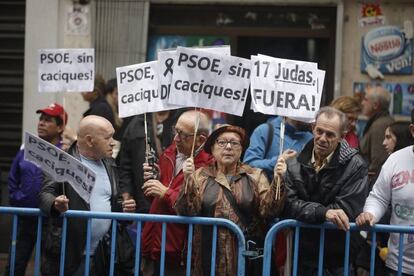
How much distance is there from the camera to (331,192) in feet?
18.5

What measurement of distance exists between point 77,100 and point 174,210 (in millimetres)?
5283

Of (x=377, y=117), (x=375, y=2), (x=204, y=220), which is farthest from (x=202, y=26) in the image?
(x=204, y=220)

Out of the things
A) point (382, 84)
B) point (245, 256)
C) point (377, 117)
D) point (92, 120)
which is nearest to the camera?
point (245, 256)

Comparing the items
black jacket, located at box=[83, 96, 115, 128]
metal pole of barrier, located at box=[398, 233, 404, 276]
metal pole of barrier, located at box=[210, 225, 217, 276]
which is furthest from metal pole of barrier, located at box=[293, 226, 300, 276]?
black jacket, located at box=[83, 96, 115, 128]

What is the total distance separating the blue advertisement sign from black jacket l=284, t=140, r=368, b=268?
4.69 m

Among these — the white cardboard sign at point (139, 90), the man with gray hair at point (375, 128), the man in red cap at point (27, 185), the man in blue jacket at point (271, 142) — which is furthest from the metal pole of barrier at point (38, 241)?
the man with gray hair at point (375, 128)

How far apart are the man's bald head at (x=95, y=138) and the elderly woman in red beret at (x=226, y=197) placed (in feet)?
2.24

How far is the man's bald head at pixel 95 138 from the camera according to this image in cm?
598

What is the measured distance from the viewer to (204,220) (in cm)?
553

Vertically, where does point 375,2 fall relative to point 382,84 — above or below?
above

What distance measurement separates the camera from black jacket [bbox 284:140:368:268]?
564 cm

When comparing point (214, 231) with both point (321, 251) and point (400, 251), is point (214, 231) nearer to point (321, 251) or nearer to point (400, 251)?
point (321, 251)

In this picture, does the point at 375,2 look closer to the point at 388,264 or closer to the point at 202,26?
the point at 202,26

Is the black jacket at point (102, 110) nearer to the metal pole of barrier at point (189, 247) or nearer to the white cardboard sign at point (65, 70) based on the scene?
the white cardboard sign at point (65, 70)
